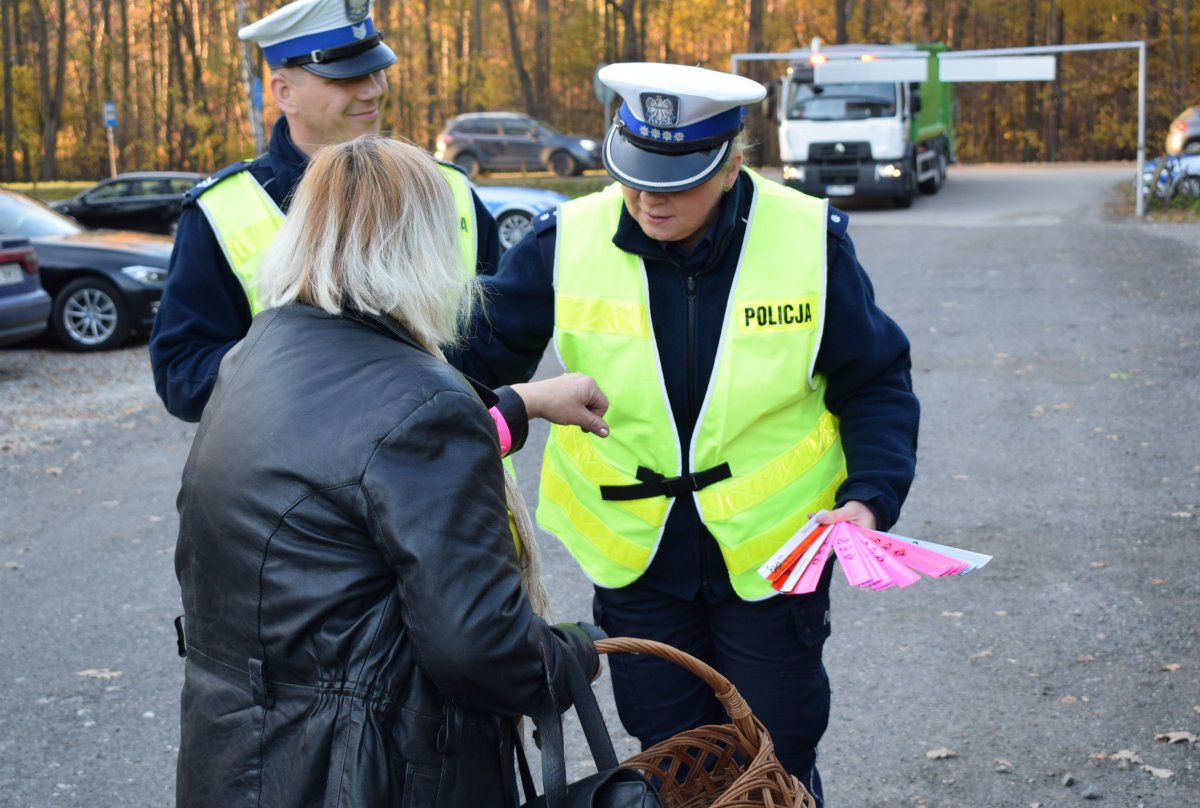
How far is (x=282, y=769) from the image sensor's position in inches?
80.4

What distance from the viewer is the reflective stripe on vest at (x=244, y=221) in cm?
326

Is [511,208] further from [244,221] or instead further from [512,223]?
[244,221]

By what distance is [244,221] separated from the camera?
3297 millimetres

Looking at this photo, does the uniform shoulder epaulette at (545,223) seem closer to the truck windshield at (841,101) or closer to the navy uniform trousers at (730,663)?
the navy uniform trousers at (730,663)

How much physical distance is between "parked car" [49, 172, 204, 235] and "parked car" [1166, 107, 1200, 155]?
18.5 m

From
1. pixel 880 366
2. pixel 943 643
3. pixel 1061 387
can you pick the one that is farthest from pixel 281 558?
pixel 1061 387

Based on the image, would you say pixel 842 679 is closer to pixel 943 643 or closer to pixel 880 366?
pixel 943 643

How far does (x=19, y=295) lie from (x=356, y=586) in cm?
1056

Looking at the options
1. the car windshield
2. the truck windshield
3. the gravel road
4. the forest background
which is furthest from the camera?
the forest background

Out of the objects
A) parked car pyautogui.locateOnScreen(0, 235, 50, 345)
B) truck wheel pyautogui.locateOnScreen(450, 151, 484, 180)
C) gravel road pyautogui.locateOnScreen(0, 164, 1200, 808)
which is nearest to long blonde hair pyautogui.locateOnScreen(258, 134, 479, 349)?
gravel road pyautogui.locateOnScreen(0, 164, 1200, 808)

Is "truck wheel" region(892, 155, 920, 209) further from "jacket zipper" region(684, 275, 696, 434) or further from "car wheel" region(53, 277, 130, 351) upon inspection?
"jacket zipper" region(684, 275, 696, 434)

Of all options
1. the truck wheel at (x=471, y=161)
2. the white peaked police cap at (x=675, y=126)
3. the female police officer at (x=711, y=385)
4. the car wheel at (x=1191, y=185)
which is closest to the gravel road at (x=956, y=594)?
the female police officer at (x=711, y=385)

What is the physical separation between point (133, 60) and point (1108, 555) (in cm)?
5875

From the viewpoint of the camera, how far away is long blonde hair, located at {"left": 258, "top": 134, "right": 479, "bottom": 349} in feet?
6.99
